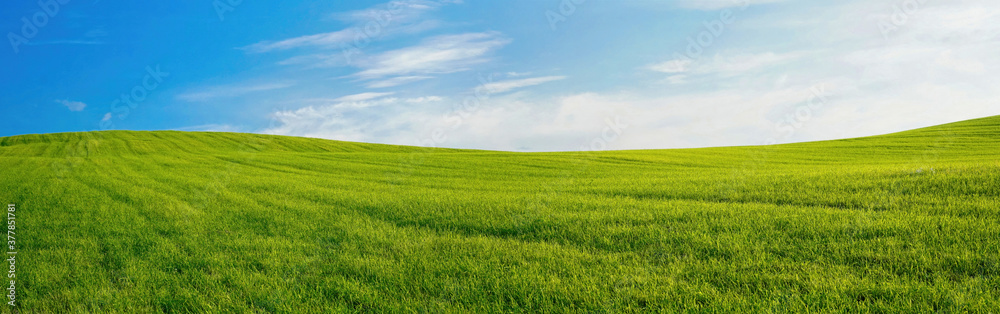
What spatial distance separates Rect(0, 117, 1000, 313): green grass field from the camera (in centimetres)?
498

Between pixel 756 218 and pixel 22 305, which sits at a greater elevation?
pixel 756 218

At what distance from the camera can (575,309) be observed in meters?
4.74

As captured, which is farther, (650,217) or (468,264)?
(650,217)

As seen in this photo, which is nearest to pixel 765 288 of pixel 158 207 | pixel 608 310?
pixel 608 310

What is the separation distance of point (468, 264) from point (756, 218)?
4890mm

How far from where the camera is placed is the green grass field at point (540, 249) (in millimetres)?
4980

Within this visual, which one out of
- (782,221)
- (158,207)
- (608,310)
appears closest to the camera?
(608,310)

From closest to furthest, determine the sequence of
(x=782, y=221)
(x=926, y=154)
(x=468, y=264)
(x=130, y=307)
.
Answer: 1. (x=130, y=307)
2. (x=468, y=264)
3. (x=782, y=221)
4. (x=926, y=154)

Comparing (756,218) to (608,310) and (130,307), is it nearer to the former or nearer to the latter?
(608,310)

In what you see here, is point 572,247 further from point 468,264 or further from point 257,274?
point 257,274

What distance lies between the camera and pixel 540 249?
6879 mm

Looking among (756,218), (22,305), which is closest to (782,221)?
(756,218)

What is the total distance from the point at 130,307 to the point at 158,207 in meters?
8.31

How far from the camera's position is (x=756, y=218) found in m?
8.00
